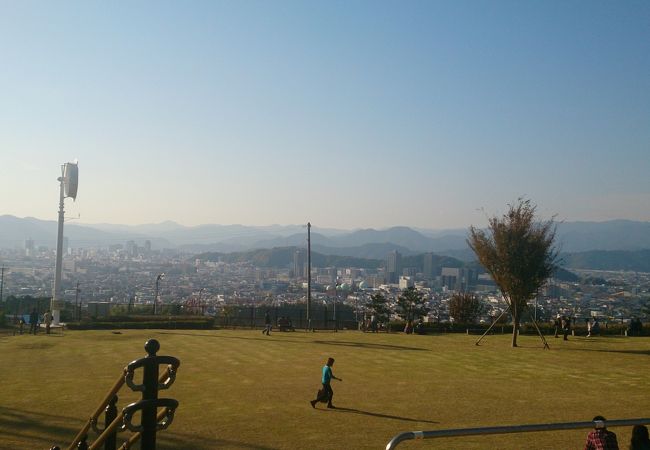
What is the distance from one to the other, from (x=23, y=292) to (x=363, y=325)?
6158cm

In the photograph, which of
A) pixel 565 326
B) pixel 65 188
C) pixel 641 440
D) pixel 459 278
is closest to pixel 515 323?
pixel 565 326

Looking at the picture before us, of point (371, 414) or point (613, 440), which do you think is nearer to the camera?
point (613, 440)

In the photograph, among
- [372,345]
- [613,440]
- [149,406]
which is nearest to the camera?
[149,406]

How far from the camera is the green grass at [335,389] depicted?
12617mm

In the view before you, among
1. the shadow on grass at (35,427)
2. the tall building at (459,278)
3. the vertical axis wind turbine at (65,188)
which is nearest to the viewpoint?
the shadow on grass at (35,427)

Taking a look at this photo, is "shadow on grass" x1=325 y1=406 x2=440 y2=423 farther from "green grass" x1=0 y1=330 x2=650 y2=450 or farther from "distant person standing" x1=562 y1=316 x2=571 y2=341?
"distant person standing" x1=562 y1=316 x2=571 y2=341

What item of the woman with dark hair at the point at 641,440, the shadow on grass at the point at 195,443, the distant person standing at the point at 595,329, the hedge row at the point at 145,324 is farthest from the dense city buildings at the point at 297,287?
the woman with dark hair at the point at 641,440

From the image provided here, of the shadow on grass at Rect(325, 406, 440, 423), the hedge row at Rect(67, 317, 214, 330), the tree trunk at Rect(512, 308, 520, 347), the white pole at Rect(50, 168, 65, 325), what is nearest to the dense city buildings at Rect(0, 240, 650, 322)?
the white pole at Rect(50, 168, 65, 325)

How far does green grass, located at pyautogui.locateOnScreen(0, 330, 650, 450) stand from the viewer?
41.4 feet

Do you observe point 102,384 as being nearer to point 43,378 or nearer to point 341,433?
point 43,378

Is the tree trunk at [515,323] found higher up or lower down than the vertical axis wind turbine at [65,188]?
lower down

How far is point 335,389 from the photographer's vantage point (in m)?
17.9

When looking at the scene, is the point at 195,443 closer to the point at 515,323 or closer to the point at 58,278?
the point at 515,323

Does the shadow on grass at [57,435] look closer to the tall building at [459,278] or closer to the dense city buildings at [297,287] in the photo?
the dense city buildings at [297,287]
